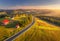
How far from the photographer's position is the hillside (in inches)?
87.7

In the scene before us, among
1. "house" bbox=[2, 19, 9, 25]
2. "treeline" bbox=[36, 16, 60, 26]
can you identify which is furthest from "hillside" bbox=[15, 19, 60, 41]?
"house" bbox=[2, 19, 9, 25]

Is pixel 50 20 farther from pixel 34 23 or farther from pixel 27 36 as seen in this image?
pixel 27 36

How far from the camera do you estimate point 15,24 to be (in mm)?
2355

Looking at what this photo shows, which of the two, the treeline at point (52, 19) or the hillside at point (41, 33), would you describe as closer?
the hillside at point (41, 33)

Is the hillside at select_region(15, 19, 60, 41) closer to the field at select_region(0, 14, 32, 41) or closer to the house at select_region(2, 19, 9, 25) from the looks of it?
the field at select_region(0, 14, 32, 41)

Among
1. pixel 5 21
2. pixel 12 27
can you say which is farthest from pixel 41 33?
pixel 5 21

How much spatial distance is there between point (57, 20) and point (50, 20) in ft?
0.38

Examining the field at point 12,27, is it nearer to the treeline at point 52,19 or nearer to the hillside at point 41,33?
the hillside at point 41,33

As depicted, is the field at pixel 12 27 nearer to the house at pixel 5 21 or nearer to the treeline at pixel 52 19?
the house at pixel 5 21

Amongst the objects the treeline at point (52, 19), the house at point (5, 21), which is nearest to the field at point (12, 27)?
the house at point (5, 21)

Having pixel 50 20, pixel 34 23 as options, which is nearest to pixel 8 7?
pixel 34 23

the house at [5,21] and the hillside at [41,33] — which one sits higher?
the house at [5,21]

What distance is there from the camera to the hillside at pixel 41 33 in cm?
223

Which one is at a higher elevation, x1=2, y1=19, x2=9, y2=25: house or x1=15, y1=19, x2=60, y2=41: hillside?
x1=2, y1=19, x2=9, y2=25: house
